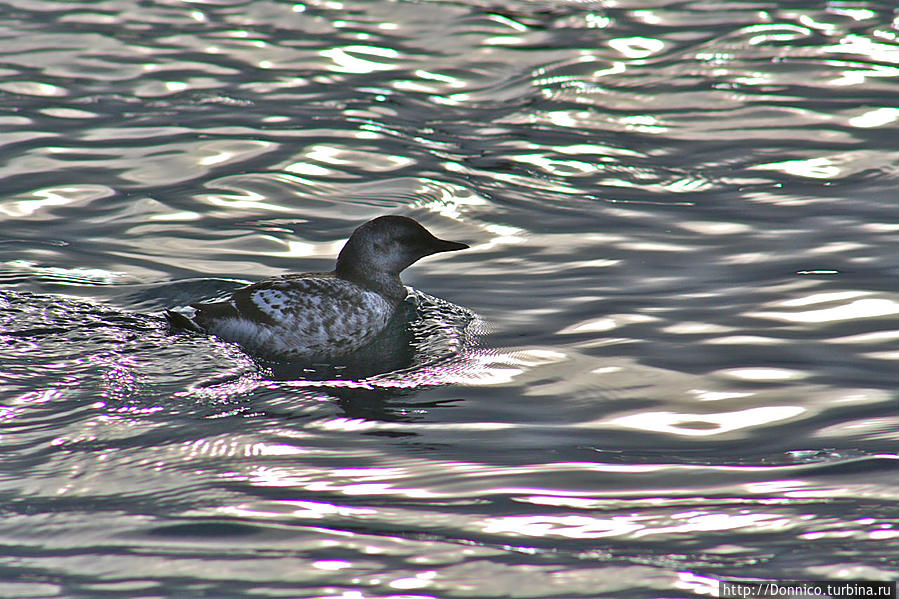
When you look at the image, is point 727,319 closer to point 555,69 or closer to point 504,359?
point 504,359

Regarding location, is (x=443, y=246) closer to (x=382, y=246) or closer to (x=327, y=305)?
(x=382, y=246)

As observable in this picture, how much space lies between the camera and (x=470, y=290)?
363 inches

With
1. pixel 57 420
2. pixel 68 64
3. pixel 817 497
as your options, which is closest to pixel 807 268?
pixel 817 497

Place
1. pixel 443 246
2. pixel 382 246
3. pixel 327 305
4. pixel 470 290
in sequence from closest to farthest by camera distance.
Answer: pixel 327 305, pixel 382 246, pixel 443 246, pixel 470 290

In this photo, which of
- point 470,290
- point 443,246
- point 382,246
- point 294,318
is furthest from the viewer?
point 470,290

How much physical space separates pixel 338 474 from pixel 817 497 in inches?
102

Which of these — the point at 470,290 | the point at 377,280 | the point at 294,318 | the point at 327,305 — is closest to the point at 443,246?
the point at 470,290

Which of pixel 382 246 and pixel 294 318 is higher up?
pixel 382 246

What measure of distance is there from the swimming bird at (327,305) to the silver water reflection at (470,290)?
22 cm

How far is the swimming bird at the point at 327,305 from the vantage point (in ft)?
26.1

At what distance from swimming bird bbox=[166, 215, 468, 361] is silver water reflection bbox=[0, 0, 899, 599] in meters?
0.22

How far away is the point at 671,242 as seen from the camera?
33.0 feet

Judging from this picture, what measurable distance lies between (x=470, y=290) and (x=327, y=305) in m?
1.50

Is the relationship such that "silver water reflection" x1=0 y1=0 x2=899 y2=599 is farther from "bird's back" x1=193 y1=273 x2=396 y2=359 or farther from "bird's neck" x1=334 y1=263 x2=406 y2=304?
"bird's neck" x1=334 y1=263 x2=406 y2=304
